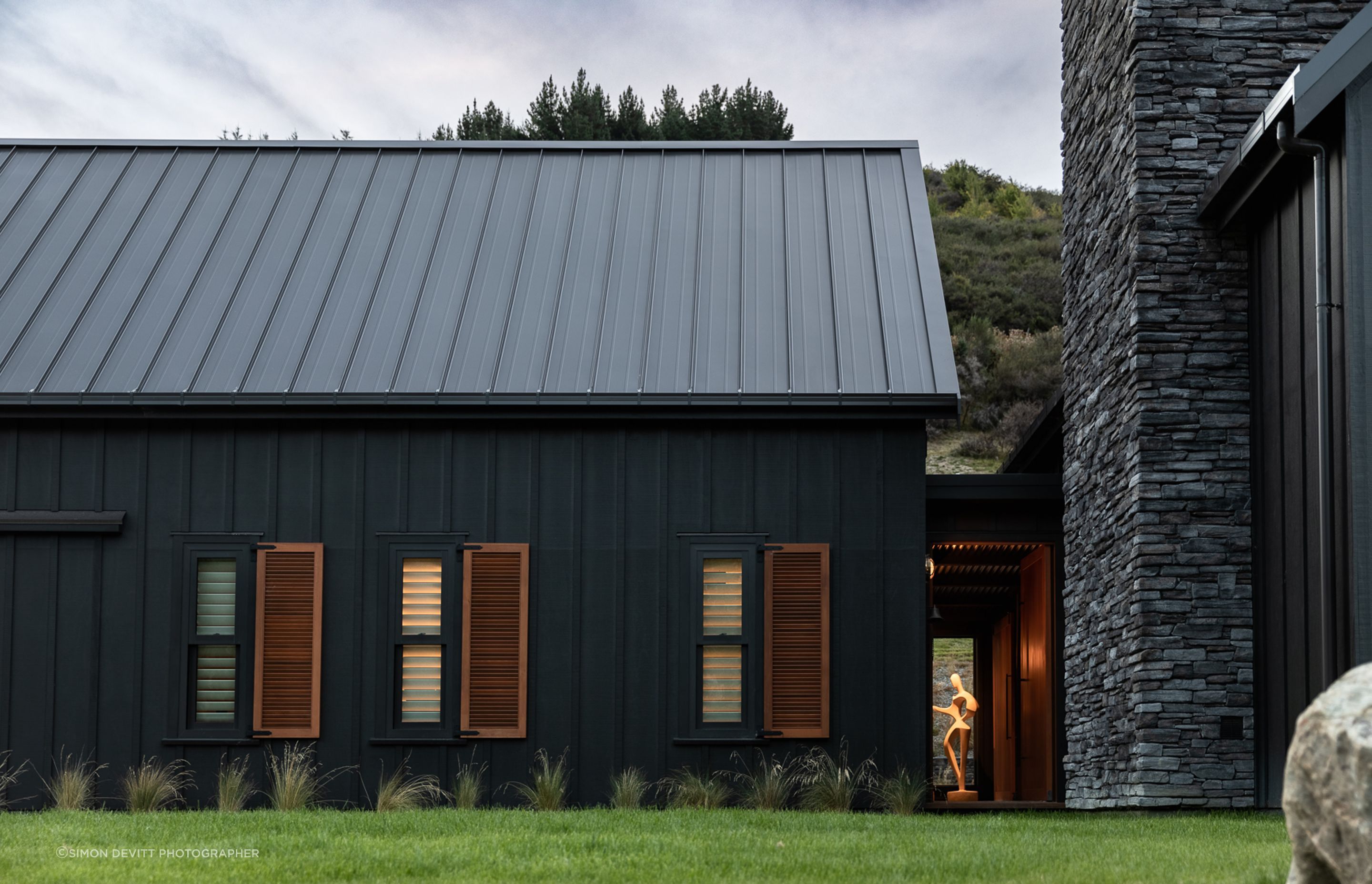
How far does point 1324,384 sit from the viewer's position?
867 cm

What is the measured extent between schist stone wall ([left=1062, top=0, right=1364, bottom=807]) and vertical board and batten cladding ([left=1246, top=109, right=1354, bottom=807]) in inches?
8.4

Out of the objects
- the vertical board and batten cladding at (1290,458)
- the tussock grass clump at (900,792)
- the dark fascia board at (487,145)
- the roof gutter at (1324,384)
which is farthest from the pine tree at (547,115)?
the roof gutter at (1324,384)

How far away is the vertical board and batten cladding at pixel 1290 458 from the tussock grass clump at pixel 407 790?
6.54m

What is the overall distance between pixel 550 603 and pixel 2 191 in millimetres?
8349

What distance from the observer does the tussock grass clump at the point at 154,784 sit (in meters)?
11.3

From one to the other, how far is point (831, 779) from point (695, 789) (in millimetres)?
1130

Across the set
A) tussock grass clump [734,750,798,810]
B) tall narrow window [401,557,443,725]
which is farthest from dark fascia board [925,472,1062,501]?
tall narrow window [401,557,443,725]

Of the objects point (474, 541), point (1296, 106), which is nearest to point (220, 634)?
point (474, 541)

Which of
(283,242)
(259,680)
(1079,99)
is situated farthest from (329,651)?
(1079,99)

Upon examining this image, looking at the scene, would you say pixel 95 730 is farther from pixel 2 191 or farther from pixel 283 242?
pixel 2 191

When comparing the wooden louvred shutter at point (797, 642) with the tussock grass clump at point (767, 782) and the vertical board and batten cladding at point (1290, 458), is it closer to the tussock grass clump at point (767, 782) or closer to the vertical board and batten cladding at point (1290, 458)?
the tussock grass clump at point (767, 782)

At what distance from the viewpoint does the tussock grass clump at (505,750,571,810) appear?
11.2 meters

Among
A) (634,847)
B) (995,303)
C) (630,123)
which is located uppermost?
(630,123)

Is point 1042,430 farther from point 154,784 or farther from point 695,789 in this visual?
point 154,784
